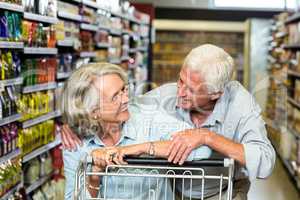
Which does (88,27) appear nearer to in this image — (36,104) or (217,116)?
(36,104)

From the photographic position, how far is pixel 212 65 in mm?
2285

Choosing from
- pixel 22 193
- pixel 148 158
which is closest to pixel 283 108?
pixel 22 193

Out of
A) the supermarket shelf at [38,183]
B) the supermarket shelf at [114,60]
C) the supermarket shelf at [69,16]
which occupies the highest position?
the supermarket shelf at [69,16]

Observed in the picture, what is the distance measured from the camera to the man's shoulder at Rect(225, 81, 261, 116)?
7.62ft

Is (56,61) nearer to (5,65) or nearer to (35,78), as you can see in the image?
(35,78)

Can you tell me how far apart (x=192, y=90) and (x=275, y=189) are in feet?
14.1

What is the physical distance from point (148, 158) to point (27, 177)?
2.61 meters

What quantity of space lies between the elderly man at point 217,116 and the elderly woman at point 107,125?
65mm

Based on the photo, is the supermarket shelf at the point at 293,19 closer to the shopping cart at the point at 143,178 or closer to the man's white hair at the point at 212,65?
the man's white hair at the point at 212,65

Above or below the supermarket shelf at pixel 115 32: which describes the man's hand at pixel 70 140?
below

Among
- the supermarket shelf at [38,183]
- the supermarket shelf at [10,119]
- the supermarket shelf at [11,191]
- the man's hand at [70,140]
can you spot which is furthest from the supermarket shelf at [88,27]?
the man's hand at [70,140]

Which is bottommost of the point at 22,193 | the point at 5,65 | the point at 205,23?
the point at 22,193

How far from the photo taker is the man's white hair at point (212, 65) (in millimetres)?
2277

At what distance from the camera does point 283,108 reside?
26.6 ft
